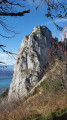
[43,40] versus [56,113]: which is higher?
[43,40]

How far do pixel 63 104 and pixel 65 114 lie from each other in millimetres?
1464

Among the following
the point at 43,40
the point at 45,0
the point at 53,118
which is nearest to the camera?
the point at 45,0

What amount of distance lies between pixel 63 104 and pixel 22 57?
2904 inches

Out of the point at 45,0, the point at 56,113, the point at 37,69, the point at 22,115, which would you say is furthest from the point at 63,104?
the point at 37,69

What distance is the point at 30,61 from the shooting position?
78.7m

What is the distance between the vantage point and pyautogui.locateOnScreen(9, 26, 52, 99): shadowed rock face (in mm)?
68650

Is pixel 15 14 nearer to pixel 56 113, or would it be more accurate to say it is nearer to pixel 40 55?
pixel 56 113

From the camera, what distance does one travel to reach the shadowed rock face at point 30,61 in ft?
225

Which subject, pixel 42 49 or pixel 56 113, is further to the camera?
pixel 42 49

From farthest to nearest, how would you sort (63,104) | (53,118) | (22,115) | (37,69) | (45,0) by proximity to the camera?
(37,69), (63,104), (22,115), (53,118), (45,0)

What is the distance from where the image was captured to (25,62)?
80.1 meters

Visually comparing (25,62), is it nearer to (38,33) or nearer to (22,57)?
(22,57)

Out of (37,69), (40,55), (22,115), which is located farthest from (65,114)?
(40,55)

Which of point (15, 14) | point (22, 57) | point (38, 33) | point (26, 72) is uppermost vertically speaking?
point (38, 33)
